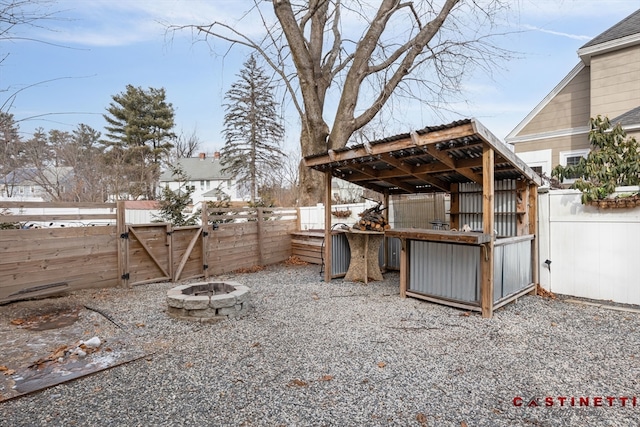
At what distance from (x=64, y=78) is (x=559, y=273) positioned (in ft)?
21.0

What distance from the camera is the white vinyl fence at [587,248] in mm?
4766

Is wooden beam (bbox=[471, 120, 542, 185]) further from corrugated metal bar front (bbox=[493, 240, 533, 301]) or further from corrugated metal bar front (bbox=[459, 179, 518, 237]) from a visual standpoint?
corrugated metal bar front (bbox=[493, 240, 533, 301])

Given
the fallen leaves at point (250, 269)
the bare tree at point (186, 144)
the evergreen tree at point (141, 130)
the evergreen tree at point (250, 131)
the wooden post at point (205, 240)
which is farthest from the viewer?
the bare tree at point (186, 144)

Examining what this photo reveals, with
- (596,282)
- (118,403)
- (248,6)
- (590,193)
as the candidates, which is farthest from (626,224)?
(248,6)

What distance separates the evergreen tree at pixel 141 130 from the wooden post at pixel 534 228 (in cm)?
2141

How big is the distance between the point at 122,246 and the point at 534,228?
22.2 ft

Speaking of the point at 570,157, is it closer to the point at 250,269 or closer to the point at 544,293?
the point at 544,293

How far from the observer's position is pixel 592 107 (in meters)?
8.04

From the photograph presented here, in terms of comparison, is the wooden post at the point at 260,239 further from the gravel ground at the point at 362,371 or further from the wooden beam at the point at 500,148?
the wooden beam at the point at 500,148

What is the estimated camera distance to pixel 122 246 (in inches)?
231

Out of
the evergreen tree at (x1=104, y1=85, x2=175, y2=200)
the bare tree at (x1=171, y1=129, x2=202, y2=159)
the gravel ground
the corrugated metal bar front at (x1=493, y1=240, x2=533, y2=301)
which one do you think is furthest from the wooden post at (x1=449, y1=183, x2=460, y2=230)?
the bare tree at (x1=171, y1=129, x2=202, y2=159)

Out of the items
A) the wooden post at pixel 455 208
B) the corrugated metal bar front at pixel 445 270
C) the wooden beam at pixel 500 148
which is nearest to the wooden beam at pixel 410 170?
the wooden post at pixel 455 208

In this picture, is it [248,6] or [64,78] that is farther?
[248,6]

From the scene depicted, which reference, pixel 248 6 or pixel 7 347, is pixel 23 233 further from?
pixel 248 6
